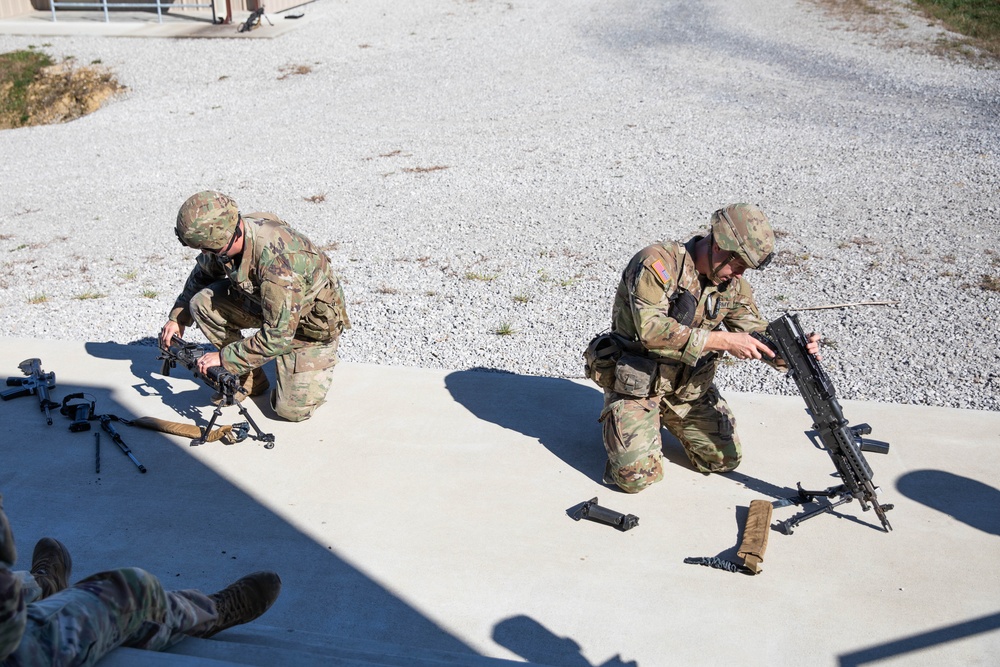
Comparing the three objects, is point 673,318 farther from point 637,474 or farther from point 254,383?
point 254,383

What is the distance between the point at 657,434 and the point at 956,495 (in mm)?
1525

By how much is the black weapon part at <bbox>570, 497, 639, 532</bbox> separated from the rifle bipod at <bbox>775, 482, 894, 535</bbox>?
72 cm

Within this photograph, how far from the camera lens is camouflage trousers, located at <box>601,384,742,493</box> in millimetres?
4438

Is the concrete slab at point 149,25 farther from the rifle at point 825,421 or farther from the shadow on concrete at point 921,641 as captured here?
the shadow on concrete at point 921,641

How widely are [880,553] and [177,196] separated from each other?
29.2ft

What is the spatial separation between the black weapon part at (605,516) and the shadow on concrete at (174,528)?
3.31 feet

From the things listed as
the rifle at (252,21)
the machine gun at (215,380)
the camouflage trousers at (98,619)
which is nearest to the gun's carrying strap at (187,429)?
the machine gun at (215,380)

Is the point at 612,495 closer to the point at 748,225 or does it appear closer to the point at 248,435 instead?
the point at 748,225

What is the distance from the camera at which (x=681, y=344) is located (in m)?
4.28

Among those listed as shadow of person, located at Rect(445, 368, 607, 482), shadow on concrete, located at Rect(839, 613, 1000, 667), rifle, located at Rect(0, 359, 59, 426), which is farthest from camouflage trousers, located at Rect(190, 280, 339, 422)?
shadow on concrete, located at Rect(839, 613, 1000, 667)

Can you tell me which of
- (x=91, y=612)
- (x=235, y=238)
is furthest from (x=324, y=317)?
(x=91, y=612)

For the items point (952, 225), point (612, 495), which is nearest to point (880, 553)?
point (612, 495)

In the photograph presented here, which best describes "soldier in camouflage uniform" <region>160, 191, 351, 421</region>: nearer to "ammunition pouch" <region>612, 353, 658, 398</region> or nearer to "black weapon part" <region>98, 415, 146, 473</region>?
"black weapon part" <region>98, 415, 146, 473</region>

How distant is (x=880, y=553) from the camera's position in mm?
4016
